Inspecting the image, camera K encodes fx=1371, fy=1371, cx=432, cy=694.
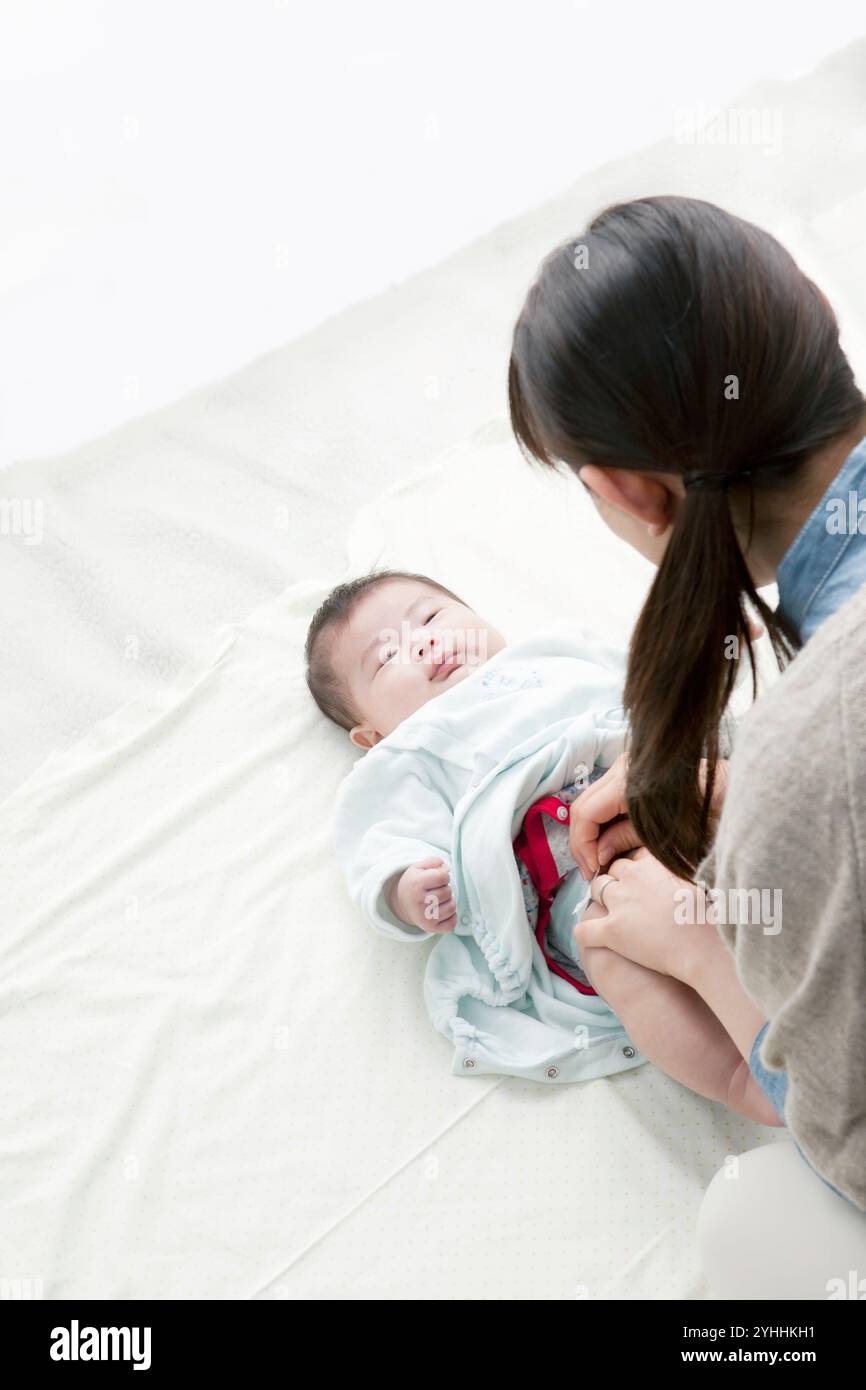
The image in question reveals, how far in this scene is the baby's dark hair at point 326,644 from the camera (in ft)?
5.26

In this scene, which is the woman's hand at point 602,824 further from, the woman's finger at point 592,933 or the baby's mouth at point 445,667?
the baby's mouth at point 445,667

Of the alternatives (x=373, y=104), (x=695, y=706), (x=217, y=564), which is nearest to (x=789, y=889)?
(x=695, y=706)

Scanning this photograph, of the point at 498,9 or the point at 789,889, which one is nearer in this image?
the point at 789,889

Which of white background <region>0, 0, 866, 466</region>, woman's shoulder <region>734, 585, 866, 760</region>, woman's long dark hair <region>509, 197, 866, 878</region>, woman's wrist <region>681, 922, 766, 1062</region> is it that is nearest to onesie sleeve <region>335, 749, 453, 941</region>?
woman's wrist <region>681, 922, 766, 1062</region>

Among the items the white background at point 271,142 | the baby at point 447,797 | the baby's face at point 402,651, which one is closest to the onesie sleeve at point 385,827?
the baby at point 447,797

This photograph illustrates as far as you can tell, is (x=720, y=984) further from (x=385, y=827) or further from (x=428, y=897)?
(x=385, y=827)

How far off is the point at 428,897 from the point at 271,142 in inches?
64.4

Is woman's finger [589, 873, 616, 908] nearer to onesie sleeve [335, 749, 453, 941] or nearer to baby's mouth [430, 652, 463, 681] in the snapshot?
onesie sleeve [335, 749, 453, 941]

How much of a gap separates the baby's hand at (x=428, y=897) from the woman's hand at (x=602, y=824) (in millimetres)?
140

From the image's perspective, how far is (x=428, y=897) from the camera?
1319mm

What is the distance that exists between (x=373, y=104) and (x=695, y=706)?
1.91m

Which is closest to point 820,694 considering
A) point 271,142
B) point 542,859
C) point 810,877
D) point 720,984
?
point 810,877

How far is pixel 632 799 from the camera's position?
3.46 feet
